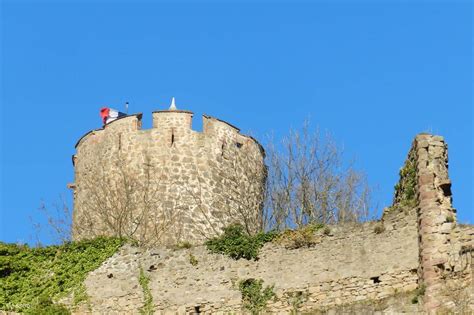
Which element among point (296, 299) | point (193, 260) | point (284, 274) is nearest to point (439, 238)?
point (296, 299)

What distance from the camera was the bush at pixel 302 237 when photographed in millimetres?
29906

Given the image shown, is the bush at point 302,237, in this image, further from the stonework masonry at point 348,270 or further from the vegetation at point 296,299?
the vegetation at point 296,299

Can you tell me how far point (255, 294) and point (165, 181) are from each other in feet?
24.1

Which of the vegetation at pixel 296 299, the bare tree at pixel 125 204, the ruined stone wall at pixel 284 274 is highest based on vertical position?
the bare tree at pixel 125 204

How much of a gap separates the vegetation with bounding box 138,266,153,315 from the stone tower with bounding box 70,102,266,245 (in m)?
4.79

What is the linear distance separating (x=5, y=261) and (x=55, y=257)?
1.12 meters

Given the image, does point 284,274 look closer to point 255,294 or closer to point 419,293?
point 255,294

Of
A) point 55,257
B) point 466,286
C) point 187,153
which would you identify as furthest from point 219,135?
point 466,286

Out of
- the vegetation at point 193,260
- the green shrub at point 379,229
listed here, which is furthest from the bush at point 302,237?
the vegetation at point 193,260

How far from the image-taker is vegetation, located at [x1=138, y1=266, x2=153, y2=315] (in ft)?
100

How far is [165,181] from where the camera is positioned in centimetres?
3659

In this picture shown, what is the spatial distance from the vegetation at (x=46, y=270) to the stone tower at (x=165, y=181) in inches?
153

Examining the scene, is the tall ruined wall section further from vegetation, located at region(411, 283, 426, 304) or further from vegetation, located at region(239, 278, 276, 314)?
vegetation, located at region(239, 278, 276, 314)

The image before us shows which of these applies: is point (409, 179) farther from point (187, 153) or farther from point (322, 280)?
point (187, 153)
